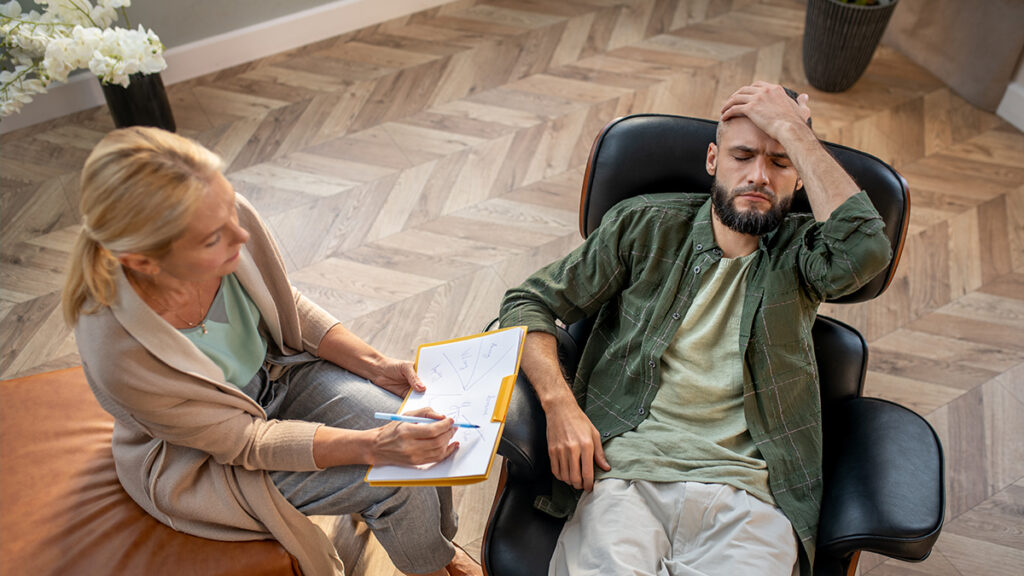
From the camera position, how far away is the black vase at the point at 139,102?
294 cm

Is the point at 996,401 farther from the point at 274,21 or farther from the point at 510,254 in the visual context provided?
the point at 274,21

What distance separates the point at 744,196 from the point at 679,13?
8.09 feet

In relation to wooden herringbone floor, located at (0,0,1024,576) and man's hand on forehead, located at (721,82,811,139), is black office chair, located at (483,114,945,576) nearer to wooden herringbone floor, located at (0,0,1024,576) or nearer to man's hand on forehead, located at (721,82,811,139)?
man's hand on forehead, located at (721,82,811,139)

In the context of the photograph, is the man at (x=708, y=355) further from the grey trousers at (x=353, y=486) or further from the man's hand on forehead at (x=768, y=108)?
the grey trousers at (x=353, y=486)

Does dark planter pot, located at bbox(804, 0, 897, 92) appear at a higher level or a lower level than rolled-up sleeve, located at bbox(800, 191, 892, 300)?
lower

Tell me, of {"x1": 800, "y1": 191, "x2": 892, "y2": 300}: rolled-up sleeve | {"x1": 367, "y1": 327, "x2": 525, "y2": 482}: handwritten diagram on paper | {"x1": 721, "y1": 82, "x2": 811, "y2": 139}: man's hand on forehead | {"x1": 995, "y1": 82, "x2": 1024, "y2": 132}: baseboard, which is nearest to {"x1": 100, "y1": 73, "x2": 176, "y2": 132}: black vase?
{"x1": 367, "y1": 327, "x2": 525, "y2": 482}: handwritten diagram on paper

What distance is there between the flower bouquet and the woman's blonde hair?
1.24 metres

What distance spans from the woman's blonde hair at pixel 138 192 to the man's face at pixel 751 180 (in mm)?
1015

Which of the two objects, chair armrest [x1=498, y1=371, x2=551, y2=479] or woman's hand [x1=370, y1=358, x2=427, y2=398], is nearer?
chair armrest [x1=498, y1=371, x2=551, y2=479]

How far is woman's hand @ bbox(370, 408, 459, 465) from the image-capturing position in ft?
4.88

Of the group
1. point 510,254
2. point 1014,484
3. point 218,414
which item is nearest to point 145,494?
point 218,414

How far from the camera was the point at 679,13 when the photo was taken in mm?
3902

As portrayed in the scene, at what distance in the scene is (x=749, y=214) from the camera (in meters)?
1.71

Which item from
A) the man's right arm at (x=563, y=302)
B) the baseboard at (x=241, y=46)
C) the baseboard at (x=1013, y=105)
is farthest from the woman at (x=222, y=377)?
the baseboard at (x=1013, y=105)
